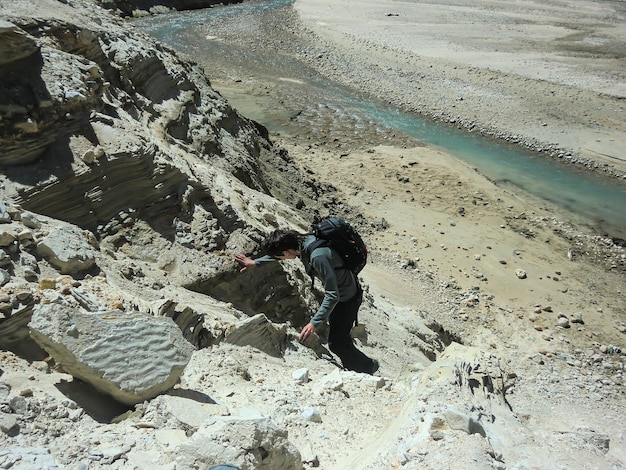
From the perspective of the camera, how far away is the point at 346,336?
5.65 m

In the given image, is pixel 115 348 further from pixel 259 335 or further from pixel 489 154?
pixel 489 154

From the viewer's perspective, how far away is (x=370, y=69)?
83.0 feet

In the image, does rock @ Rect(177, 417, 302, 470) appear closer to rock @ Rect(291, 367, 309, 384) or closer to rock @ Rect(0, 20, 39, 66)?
rock @ Rect(291, 367, 309, 384)

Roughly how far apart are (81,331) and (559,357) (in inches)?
311

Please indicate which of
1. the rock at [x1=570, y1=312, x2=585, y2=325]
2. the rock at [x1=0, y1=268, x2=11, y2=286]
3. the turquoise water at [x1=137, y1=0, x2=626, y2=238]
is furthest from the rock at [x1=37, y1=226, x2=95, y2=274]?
the turquoise water at [x1=137, y1=0, x2=626, y2=238]

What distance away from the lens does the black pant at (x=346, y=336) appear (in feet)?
17.6

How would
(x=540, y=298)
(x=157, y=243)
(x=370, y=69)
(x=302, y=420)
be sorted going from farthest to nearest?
(x=370, y=69)
(x=540, y=298)
(x=157, y=243)
(x=302, y=420)

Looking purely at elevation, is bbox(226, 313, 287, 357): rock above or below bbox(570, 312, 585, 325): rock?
above

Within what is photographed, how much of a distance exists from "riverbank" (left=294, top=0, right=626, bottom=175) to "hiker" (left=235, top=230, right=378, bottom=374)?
1454 centimetres

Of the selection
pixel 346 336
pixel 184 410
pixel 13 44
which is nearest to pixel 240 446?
pixel 184 410

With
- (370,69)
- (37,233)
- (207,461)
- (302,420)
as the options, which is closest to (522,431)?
(302,420)

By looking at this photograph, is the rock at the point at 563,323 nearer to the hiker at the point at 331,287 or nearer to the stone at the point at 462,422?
the hiker at the point at 331,287

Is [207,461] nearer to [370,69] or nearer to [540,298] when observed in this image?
[540,298]

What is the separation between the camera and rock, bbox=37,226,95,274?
411 cm
